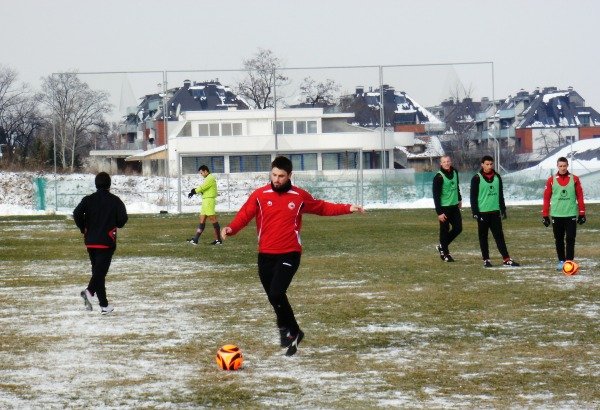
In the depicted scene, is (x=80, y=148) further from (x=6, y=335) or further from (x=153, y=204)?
(x=6, y=335)

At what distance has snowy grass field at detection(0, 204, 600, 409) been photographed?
8.52 meters

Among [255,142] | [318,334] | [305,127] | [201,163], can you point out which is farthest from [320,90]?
[318,334]

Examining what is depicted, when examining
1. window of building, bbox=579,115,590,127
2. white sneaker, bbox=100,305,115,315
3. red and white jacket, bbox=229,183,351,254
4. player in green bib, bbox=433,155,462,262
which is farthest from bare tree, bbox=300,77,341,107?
window of building, bbox=579,115,590,127

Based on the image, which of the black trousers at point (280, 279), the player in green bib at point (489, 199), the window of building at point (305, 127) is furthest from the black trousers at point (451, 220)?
the window of building at point (305, 127)

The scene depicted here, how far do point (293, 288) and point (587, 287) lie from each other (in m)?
4.01

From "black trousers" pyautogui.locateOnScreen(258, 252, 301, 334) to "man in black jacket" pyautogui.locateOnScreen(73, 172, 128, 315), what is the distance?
3.49 meters

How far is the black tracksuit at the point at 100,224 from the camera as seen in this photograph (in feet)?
44.4

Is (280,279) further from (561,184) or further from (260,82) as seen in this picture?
(260,82)

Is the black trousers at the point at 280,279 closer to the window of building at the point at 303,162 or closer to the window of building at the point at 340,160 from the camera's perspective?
the window of building at the point at 303,162

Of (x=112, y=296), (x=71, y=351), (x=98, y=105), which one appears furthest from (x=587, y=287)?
(x=98, y=105)

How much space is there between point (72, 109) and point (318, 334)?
4484 cm

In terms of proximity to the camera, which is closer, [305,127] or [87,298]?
[87,298]

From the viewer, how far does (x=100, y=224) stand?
13.5m

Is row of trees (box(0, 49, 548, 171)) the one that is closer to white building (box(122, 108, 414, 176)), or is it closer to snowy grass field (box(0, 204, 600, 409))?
white building (box(122, 108, 414, 176))
